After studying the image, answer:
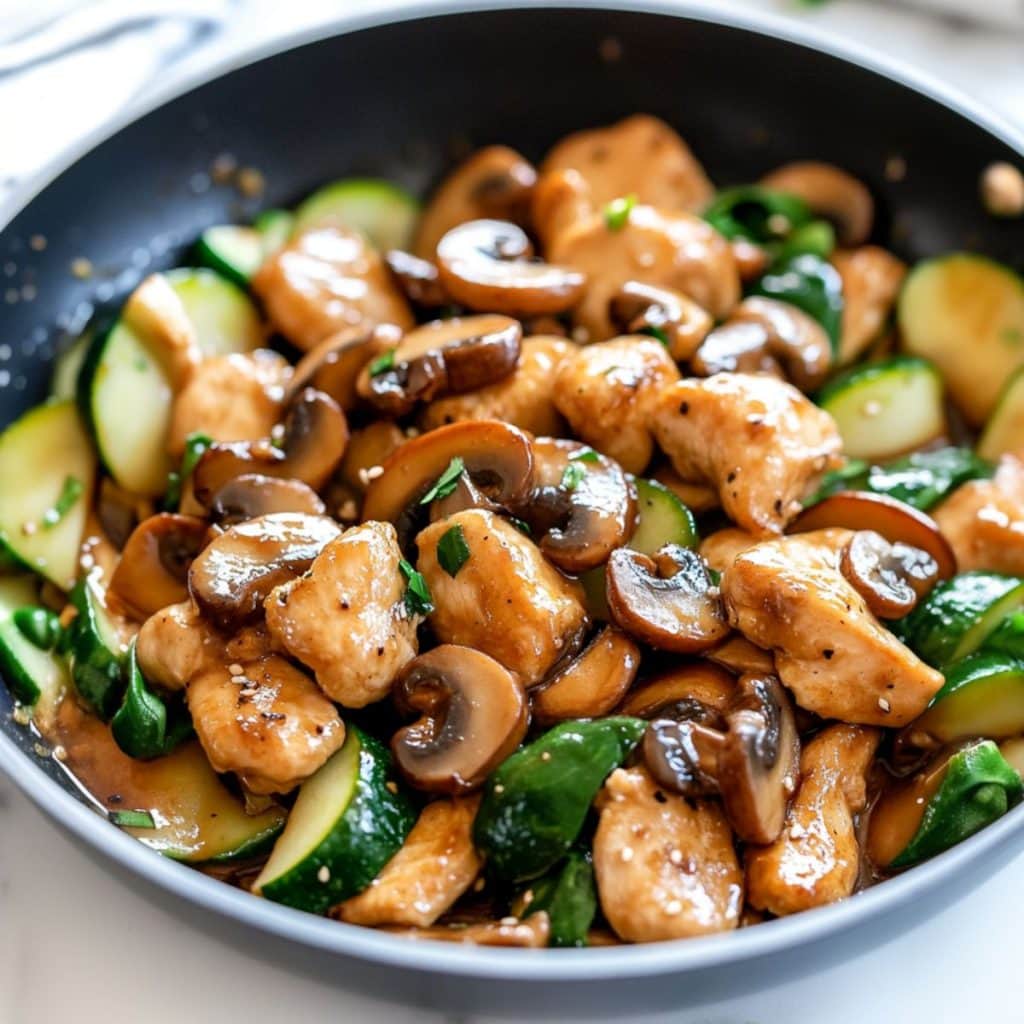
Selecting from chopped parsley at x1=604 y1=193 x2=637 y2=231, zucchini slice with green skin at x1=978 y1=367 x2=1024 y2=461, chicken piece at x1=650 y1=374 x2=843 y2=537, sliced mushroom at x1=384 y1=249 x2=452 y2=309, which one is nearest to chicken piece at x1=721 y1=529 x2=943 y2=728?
chicken piece at x1=650 y1=374 x2=843 y2=537

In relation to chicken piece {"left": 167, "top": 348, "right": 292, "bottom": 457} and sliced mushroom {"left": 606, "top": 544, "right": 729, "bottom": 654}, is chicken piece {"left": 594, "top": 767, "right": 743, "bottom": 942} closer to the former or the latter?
sliced mushroom {"left": 606, "top": 544, "right": 729, "bottom": 654}

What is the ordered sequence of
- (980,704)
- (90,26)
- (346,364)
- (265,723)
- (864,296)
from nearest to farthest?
(265,723), (980,704), (346,364), (864,296), (90,26)

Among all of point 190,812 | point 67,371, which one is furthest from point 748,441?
point 67,371

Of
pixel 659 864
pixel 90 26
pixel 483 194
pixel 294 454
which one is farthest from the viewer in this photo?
pixel 90 26

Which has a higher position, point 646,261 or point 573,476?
point 646,261

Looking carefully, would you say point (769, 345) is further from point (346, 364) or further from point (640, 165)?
point (346, 364)

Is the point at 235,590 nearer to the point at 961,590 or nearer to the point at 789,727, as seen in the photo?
the point at 789,727
